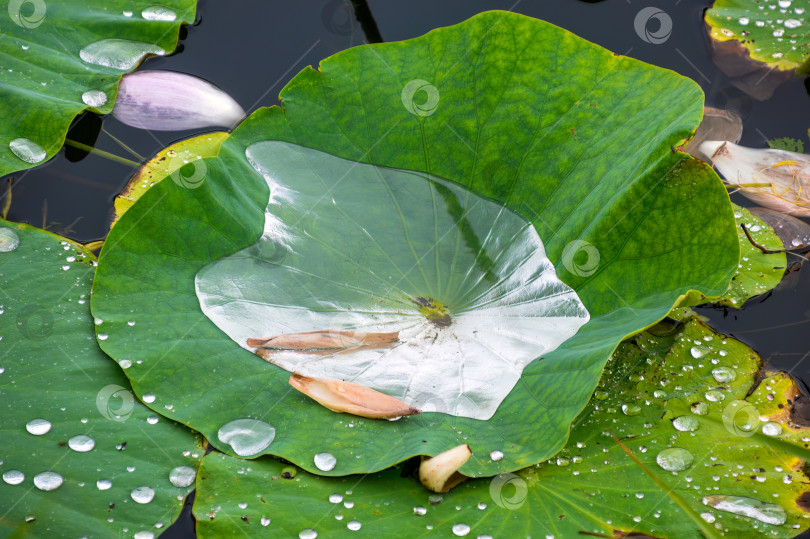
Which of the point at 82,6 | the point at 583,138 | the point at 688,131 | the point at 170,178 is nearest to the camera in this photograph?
the point at 688,131

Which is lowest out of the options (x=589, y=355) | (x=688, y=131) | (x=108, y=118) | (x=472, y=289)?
(x=108, y=118)

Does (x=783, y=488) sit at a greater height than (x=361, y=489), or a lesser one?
greater

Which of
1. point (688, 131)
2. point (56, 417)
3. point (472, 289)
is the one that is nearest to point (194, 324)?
point (56, 417)

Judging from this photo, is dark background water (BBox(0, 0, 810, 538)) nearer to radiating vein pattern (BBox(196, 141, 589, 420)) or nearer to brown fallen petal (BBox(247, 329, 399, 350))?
radiating vein pattern (BBox(196, 141, 589, 420))

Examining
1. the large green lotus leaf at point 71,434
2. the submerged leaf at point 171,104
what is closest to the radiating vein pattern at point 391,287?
the large green lotus leaf at point 71,434

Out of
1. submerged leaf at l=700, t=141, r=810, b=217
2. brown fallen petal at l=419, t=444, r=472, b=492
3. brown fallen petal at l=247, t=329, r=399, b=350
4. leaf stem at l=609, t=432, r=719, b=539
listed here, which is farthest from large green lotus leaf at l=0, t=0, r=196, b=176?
submerged leaf at l=700, t=141, r=810, b=217

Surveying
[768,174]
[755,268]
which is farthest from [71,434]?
[768,174]

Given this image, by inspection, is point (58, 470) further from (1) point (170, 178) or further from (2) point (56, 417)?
(1) point (170, 178)

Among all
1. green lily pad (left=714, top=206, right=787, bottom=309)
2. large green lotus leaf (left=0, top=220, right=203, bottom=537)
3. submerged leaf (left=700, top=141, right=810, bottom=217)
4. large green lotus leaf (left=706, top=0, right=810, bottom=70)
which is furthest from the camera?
large green lotus leaf (left=706, top=0, right=810, bottom=70)
